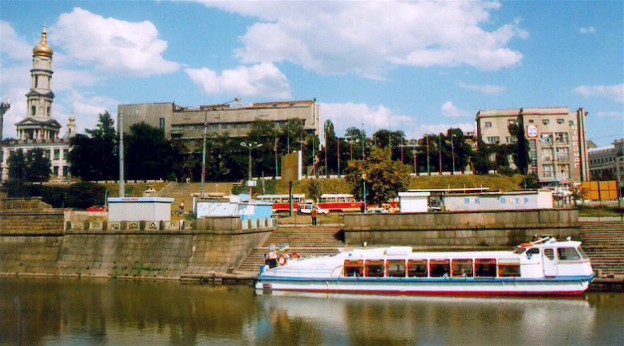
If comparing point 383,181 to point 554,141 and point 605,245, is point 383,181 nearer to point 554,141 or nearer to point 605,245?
point 605,245

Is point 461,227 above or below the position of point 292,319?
above

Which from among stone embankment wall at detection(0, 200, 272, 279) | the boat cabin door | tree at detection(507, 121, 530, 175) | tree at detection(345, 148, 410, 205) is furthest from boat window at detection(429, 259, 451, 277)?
tree at detection(507, 121, 530, 175)

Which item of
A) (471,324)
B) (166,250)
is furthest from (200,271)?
(471,324)

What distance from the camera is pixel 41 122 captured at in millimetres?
128000

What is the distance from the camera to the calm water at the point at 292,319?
18703 millimetres

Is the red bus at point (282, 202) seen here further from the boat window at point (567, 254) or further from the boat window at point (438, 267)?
the boat window at point (567, 254)

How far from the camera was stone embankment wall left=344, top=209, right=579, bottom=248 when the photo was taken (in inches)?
1321

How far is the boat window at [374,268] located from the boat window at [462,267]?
364 cm

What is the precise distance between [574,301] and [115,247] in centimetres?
2858

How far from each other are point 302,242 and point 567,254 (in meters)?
17.3

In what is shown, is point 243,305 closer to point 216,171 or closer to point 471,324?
point 471,324

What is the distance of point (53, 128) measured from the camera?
431 feet

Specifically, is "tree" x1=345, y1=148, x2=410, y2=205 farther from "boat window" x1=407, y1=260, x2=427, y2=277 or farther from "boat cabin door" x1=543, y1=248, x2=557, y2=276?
"boat cabin door" x1=543, y1=248, x2=557, y2=276

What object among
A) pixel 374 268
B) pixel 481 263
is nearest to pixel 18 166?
pixel 374 268
